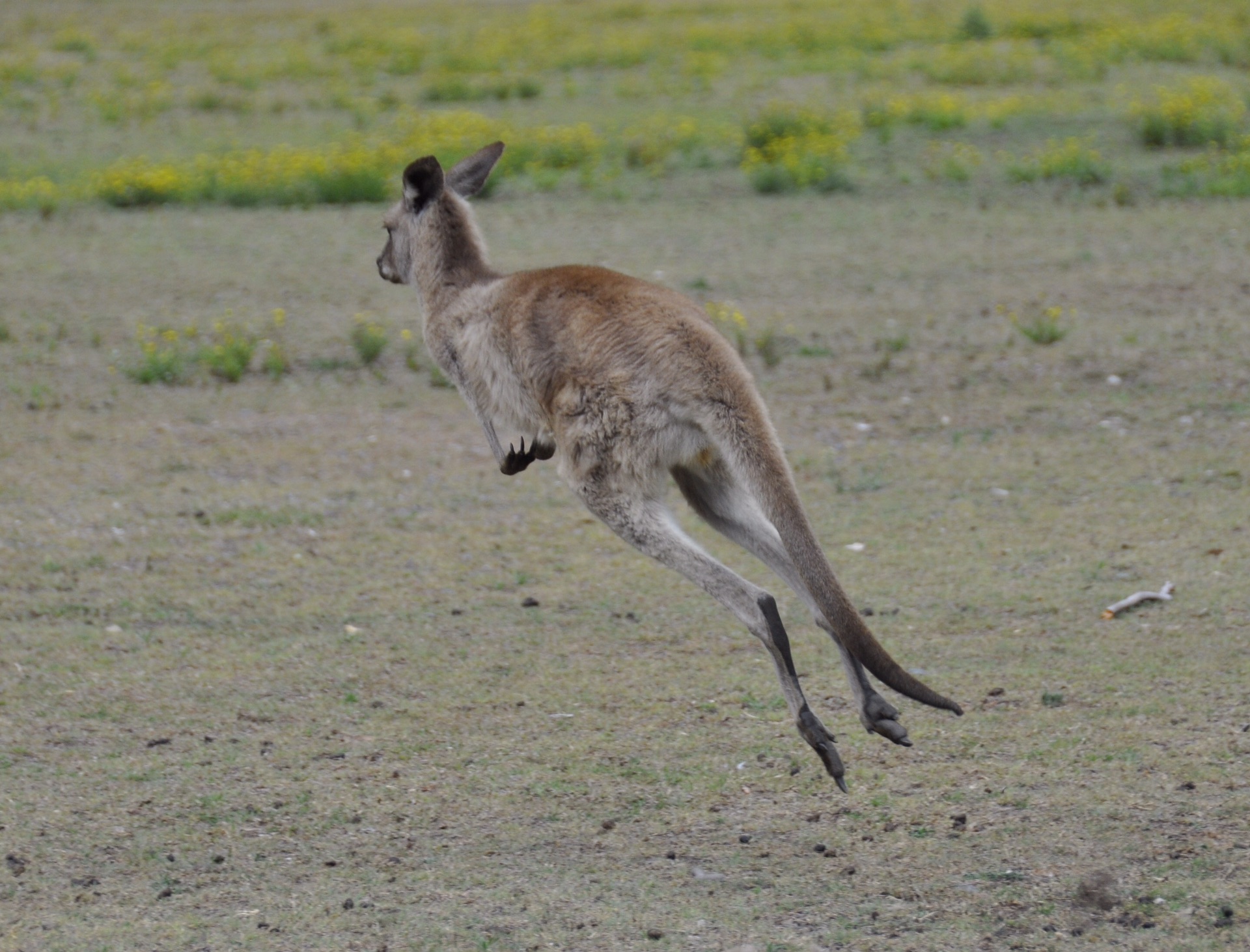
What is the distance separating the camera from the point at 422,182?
17.1 feet

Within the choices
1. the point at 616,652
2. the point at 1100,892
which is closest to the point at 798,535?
the point at 1100,892

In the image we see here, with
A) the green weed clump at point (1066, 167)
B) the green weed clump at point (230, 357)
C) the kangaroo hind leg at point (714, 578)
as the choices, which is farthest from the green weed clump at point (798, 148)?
the kangaroo hind leg at point (714, 578)

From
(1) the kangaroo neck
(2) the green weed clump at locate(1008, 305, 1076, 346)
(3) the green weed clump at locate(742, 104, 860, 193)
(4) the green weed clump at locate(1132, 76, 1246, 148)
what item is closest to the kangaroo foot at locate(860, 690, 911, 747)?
(1) the kangaroo neck

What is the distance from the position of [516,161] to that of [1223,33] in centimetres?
1072

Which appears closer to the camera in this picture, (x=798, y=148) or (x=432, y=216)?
(x=432, y=216)

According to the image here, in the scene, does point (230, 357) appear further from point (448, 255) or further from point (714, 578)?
point (714, 578)

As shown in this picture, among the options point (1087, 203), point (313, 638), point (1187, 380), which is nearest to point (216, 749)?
point (313, 638)

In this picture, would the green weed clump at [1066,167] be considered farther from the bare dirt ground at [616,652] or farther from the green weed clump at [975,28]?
the green weed clump at [975,28]

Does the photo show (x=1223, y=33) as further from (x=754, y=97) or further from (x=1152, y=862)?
(x=1152, y=862)

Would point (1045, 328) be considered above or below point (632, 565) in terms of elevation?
above

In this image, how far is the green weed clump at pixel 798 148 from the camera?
14.4m

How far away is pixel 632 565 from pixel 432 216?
236 centimetres

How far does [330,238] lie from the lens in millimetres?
13234

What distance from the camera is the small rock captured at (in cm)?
398
